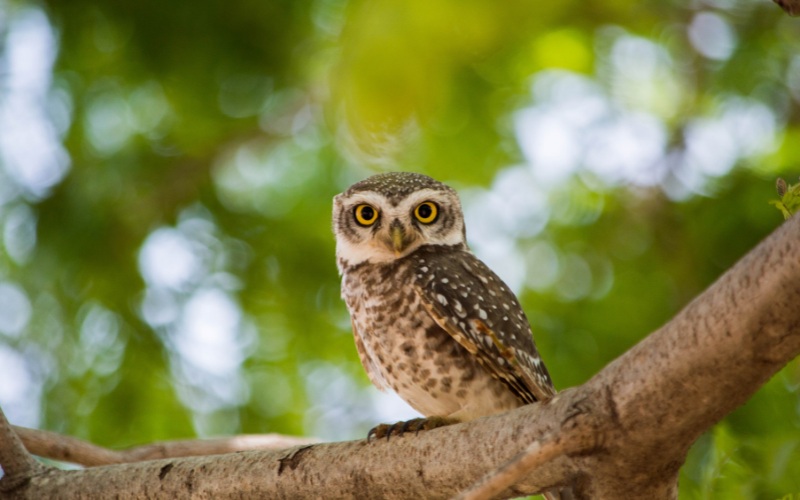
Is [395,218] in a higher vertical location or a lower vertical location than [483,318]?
higher

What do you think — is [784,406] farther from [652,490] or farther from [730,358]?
[730,358]

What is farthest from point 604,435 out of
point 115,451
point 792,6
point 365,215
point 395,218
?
point 115,451

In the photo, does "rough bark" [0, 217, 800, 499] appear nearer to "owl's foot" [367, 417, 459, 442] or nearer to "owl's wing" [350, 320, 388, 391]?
"owl's foot" [367, 417, 459, 442]

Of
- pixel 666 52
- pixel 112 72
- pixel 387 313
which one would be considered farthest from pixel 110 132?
pixel 666 52

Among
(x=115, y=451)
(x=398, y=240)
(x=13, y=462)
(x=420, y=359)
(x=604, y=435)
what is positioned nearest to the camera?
(x=604, y=435)

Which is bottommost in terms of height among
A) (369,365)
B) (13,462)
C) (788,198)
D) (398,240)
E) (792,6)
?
(788,198)

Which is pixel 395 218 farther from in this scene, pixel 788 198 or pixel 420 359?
pixel 788 198

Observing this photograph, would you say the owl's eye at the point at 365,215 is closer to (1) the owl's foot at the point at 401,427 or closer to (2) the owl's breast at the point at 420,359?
(2) the owl's breast at the point at 420,359

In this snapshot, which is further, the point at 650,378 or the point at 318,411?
the point at 318,411
